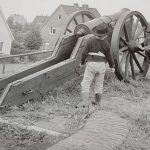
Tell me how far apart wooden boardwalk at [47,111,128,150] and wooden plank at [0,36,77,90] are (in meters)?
2.05

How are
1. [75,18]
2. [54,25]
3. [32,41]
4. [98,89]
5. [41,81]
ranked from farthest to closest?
1. [54,25]
2. [32,41]
3. [75,18]
4. [98,89]
5. [41,81]

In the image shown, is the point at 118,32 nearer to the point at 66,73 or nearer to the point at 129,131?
the point at 66,73

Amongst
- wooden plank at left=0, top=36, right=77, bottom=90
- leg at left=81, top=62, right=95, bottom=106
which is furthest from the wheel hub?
leg at left=81, top=62, right=95, bottom=106

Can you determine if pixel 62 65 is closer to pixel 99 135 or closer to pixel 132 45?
pixel 132 45

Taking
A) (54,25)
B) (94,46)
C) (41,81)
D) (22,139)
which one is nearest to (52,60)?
(41,81)

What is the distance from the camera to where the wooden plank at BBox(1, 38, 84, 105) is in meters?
6.09

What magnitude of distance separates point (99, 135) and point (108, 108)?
5.06ft

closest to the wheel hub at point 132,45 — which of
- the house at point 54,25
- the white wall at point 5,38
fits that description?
the white wall at point 5,38

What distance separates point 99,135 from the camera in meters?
4.66

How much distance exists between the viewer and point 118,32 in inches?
341

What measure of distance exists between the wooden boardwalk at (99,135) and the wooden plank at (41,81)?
4.39 ft

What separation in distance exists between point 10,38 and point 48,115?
4078cm

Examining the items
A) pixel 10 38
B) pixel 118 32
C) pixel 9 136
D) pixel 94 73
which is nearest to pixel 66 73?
pixel 94 73

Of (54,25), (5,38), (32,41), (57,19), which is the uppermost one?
(57,19)
